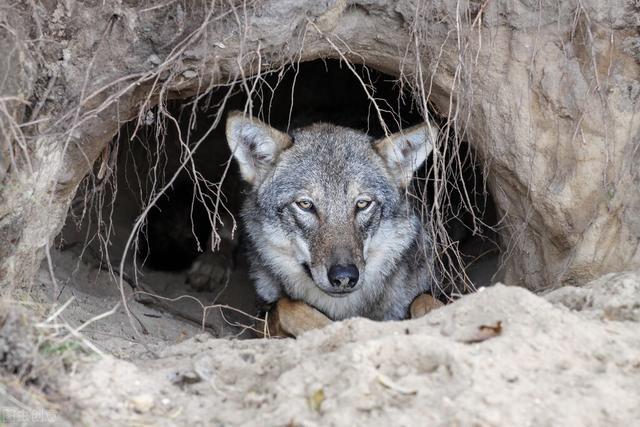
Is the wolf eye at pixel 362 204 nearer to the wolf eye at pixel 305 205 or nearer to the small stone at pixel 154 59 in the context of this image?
the wolf eye at pixel 305 205

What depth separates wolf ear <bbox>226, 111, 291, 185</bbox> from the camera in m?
5.41

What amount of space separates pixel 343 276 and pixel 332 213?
540 mm

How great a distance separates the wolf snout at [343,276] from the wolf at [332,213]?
0.40 feet

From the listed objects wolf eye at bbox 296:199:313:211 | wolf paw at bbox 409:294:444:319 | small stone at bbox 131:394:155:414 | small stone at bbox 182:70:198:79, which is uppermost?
small stone at bbox 182:70:198:79

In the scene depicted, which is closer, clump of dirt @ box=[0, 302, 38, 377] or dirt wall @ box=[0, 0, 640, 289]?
clump of dirt @ box=[0, 302, 38, 377]

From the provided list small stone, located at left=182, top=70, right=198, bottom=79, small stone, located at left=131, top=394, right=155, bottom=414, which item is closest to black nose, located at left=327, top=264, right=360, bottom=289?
small stone, located at left=182, top=70, right=198, bottom=79

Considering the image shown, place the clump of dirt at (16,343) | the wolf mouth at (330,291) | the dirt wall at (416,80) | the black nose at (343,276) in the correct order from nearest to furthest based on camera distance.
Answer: the clump of dirt at (16,343), the dirt wall at (416,80), the black nose at (343,276), the wolf mouth at (330,291)

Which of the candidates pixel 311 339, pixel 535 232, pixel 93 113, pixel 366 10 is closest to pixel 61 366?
pixel 311 339

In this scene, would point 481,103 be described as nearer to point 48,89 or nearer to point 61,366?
point 48,89

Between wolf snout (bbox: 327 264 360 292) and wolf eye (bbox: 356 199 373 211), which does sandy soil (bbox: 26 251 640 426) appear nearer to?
wolf snout (bbox: 327 264 360 292)

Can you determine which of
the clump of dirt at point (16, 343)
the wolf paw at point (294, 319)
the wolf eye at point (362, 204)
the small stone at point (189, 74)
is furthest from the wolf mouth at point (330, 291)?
the clump of dirt at point (16, 343)

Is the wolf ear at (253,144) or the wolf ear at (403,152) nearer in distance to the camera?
the wolf ear at (253,144)

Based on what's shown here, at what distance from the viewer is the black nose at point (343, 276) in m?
4.89

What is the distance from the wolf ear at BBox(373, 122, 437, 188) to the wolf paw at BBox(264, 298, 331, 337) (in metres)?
1.16
